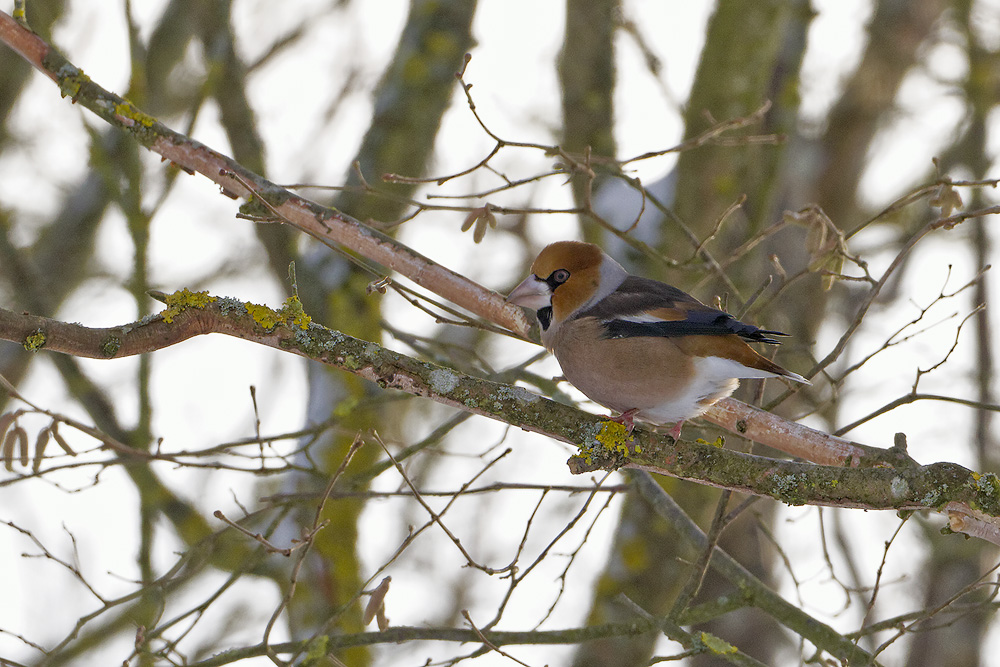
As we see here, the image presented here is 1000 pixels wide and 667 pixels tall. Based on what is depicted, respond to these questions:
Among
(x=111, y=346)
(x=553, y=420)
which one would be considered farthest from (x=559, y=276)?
(x=111, y=346)

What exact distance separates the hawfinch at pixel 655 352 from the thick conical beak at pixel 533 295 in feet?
0.56

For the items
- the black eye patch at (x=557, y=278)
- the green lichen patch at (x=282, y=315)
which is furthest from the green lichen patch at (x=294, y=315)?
the black eye patch at (x=557, y=278)

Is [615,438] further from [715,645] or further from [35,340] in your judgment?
[35,340]

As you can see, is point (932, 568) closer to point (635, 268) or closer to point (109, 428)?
point (635, 268)

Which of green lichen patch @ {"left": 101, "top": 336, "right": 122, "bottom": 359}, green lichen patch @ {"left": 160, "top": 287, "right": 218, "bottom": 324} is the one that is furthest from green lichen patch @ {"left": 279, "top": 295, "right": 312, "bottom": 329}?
green lichen patch @ {"left": 101, "top": 336, "right": 122, "bottom": 359}

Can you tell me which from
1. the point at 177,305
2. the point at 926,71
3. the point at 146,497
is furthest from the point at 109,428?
the point at 926,71

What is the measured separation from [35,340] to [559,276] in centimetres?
246

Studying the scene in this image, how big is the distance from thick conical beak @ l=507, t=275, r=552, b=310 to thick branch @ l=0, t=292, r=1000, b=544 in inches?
47.9

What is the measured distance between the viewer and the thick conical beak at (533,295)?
434 cm

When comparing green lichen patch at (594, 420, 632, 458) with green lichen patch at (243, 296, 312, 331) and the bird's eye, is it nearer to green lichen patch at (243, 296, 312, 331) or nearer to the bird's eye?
green lichen patch at (243, 296, 312, 331)

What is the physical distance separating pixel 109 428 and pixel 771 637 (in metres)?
8.21

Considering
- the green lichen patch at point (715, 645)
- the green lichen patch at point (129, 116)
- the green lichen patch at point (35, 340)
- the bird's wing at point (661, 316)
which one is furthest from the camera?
the green lichen patch at point (129, 116)

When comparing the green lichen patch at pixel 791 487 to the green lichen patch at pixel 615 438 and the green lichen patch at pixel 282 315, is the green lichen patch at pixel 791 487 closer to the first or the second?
the green lichen patch at pixel 615 438

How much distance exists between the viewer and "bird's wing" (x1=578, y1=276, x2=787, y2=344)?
3621mm
